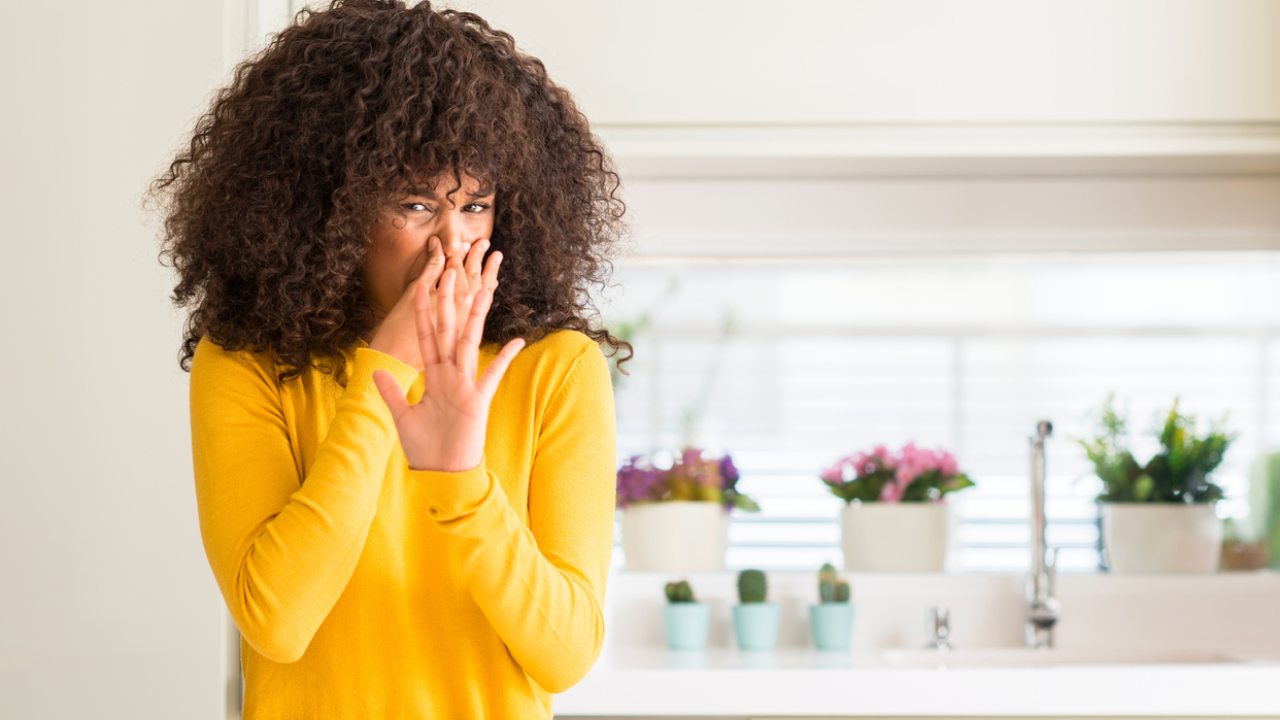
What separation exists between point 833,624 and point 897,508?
291 mm

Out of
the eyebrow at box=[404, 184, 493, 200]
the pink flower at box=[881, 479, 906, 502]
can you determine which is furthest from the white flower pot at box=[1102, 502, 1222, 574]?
the eyebrow at box=[404, 184, 493, 200]

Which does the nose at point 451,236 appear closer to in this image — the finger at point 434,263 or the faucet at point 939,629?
the finger at point 434,263

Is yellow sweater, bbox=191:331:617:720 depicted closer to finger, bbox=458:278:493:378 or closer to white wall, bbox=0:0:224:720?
finger, bbox=458:278:493:378

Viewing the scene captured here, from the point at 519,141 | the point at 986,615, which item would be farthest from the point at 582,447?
the point at 986,615

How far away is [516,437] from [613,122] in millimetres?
928

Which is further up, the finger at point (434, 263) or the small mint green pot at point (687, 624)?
the finger at point (434, 263)

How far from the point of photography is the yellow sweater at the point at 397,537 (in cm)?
101

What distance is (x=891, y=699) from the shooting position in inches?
68.1

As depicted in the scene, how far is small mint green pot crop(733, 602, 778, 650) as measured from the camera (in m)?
2.08

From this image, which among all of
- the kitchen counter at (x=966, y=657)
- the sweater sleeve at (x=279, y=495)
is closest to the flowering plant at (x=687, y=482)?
the kitchen counter at (x=966, y=657)

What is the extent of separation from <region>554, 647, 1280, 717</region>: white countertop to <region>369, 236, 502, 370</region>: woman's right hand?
2.53 ft

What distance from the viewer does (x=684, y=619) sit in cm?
210

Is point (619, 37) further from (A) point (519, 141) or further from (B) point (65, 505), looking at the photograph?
(B) point (65, 505)

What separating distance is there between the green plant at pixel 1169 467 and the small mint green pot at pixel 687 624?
2.61 ft
